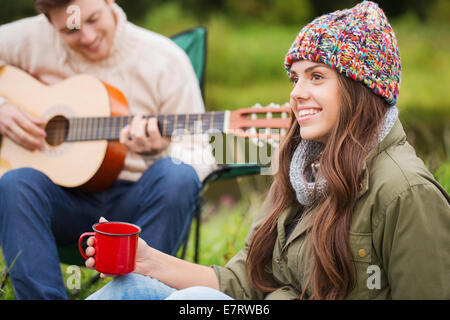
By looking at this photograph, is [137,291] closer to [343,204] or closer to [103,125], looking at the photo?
[343,204]

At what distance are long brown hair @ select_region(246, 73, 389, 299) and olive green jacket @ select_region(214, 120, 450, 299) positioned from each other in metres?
0.02

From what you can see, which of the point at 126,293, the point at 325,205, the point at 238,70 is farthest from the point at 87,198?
the point at 238,70

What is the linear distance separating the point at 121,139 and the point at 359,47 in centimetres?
109

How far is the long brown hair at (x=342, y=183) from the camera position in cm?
130

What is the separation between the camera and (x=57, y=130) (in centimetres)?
235

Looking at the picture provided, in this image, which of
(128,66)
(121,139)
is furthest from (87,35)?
(121,139)

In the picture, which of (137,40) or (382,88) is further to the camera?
(137,40)

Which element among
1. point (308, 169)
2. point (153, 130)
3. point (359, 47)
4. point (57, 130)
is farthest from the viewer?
point (57, 130)

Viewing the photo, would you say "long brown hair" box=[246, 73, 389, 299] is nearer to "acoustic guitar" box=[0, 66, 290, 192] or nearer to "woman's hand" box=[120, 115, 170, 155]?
"acoustic guitar" box=[0, 66, 290, 192]

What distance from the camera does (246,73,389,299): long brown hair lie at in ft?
4.27

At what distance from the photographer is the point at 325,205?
1352 millimetres

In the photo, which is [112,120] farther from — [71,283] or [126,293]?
[126,293]

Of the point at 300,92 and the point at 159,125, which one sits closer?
the point at 300,92

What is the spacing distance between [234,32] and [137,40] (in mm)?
4414
